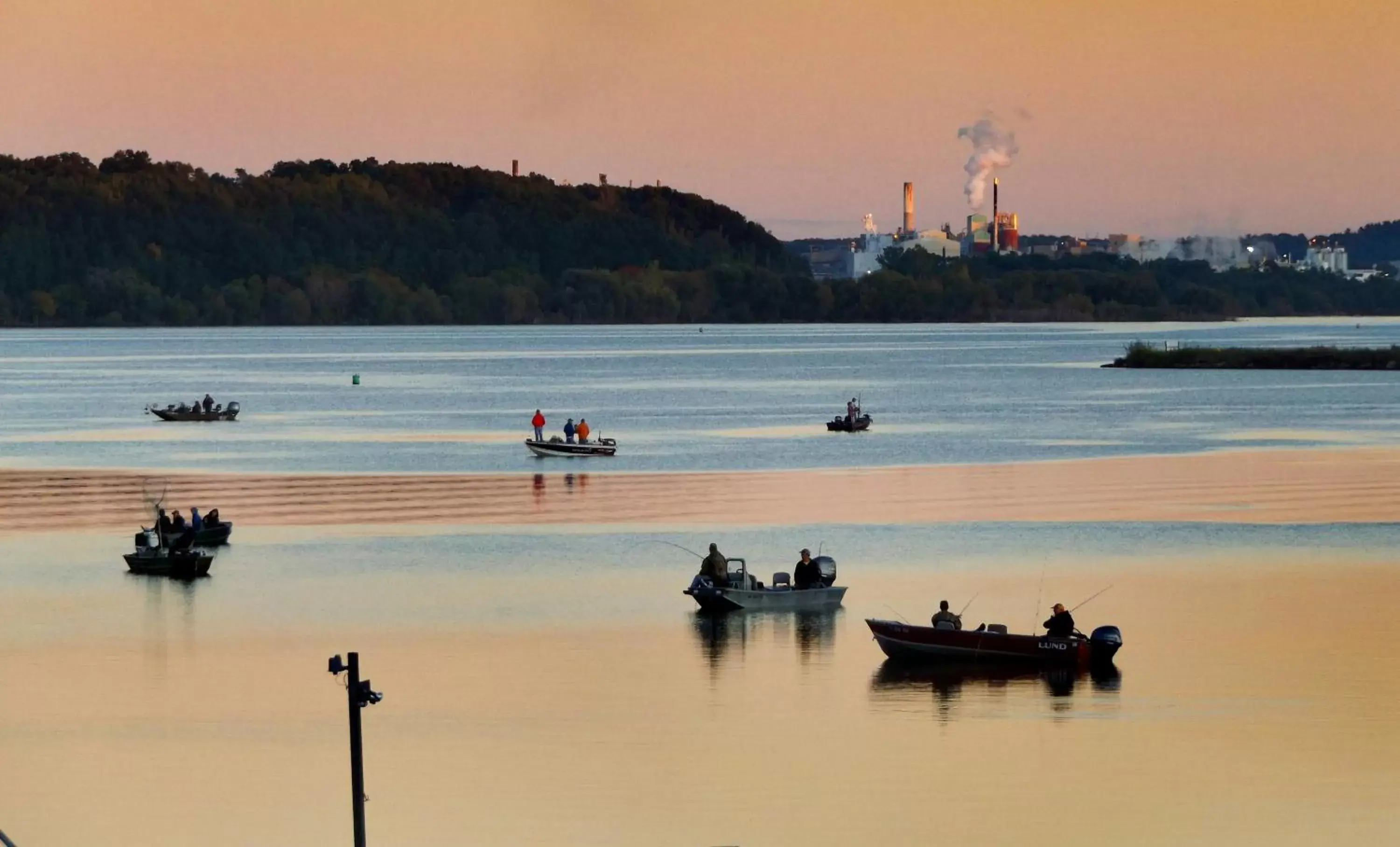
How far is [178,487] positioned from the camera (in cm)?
6044

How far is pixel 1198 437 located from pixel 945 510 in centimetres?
2979

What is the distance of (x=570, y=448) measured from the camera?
2795 inches

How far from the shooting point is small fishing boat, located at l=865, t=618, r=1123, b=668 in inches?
1201

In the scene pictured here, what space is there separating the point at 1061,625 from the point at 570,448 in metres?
41.3

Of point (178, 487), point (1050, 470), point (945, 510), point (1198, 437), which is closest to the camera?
point (945, 510)

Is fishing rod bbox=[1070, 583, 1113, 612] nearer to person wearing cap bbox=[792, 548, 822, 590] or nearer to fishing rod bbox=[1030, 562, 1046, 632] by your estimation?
fishing rod bbox=[1030, 562, 1046, 632]

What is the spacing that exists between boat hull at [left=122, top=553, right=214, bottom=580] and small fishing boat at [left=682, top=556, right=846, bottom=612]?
382 inches

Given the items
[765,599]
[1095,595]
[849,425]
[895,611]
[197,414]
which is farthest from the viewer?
[197,414]

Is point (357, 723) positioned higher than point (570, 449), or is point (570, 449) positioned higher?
point (357, 723)

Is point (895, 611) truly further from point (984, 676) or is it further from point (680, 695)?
point (680, 695)

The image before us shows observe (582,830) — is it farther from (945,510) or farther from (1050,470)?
(1050,470)

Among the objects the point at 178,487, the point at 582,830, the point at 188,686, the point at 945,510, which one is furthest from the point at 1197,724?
the point at 178,487

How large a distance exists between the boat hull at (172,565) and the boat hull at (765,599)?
9.69 m

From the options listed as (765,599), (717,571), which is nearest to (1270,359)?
(765,599)
